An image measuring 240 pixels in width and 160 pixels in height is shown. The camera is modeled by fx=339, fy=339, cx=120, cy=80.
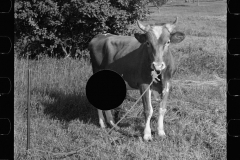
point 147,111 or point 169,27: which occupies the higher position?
point 169,27

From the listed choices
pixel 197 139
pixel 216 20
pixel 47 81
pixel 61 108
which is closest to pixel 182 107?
pixel 197 139

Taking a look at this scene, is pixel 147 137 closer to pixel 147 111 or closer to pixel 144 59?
pixel 147 111

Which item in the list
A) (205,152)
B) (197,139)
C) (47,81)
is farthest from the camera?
(47,81)

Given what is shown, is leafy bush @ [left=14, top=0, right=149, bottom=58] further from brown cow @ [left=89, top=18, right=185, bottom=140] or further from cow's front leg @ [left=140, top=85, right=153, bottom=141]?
cow's front leg @ [left=140, top=85, right=153, bottom=141]

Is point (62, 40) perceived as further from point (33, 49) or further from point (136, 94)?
point (136, 94)

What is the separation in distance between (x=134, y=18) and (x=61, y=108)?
16.3 ft

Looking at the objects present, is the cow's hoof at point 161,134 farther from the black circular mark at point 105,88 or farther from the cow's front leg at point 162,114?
the black circular mark at point 105,88

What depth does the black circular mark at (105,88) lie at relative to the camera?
2.61 meters

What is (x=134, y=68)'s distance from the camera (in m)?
5.34

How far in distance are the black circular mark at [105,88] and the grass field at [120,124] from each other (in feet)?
5.30

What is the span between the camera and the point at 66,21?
986cm

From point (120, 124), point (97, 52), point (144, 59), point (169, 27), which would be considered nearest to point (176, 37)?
point (169, 27)

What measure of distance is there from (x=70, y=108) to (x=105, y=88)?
12.1ft

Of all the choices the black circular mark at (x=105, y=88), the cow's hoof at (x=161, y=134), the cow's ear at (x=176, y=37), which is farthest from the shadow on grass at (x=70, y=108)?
the black circular mark at (x=105, y=88)
